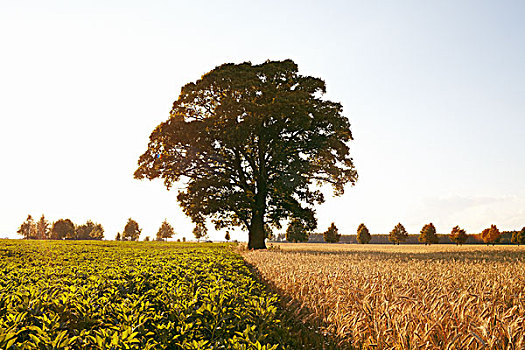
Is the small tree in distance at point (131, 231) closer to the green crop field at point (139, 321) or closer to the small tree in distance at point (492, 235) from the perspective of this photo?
the small tree in distance at point (492, 235)

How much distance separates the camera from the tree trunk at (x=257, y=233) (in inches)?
1120

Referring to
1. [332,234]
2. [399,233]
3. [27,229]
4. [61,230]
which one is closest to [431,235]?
[399,233]

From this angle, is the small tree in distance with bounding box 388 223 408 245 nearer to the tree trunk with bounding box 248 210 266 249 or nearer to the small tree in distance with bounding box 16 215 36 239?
the tree trunk with bounding box 248 210 266 249

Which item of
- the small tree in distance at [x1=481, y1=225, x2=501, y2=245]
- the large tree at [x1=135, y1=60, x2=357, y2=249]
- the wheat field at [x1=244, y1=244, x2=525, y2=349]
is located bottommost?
the small tree in distance at [x1=481, y1=225, x2=501, y2=245]

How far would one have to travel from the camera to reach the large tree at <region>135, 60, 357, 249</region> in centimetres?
2594

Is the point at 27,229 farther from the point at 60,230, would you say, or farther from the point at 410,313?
the point at 410,313

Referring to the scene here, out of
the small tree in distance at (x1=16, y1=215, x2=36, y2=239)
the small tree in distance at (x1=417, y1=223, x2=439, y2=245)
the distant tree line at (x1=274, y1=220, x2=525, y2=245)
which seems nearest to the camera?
the distant tree line at (x1=274, y1=220, x2=525, y2=245)

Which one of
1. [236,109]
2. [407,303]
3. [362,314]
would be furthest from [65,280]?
[236,109]

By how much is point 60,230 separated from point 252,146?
91.1m

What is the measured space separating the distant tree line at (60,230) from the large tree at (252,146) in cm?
8613

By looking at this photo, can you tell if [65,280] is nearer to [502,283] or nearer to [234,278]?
Answer: [234,278]

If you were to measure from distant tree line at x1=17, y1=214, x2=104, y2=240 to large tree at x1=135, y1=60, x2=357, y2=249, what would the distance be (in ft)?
283

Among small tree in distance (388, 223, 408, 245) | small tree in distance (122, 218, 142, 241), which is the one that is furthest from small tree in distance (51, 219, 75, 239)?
small tree in distance (388, 223, 408, 245)

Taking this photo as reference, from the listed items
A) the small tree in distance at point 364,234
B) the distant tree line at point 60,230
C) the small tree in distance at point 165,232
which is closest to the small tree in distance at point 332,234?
the small tree in distance at point 364,234
